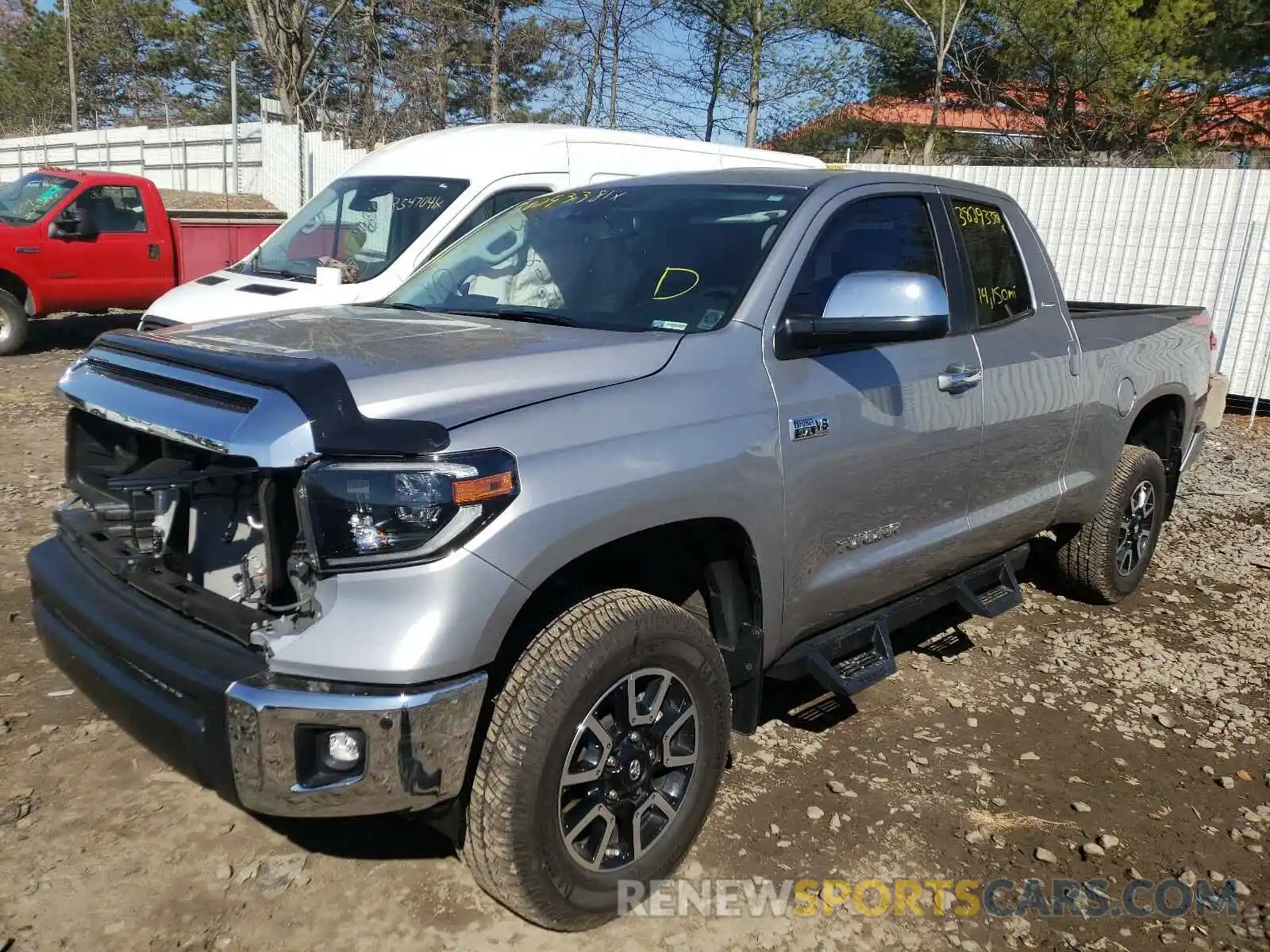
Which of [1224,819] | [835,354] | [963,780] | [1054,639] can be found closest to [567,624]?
[835,354]

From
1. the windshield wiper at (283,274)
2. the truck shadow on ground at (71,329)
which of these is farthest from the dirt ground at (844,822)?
the truck shadow on ground at (71,329)

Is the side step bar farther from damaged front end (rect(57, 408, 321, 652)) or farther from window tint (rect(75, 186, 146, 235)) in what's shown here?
window tint (rect(75, 186, 146, 235))

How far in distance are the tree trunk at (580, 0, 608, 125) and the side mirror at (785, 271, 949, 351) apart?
2008 cm

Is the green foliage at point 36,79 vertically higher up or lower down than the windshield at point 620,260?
higher up

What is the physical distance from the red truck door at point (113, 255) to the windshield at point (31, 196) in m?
0.25

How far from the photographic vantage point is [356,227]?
7867 mm

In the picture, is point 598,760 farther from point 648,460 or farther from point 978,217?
point 978,217

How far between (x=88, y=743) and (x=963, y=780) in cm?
296

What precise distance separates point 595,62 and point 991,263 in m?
19.5

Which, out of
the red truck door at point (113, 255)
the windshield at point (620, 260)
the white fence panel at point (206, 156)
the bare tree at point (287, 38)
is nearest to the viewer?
the windshield at point (620, 260)

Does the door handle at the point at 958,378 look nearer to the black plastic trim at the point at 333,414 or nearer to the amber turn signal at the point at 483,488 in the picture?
the amber turn signal at the point at 483,488

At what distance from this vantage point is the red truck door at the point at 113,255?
11250 mm

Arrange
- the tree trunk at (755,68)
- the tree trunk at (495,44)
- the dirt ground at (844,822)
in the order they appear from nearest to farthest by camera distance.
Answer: the dirt ground at (844,822), the tree trunk at (755,68), the tree trunk at (495,44)

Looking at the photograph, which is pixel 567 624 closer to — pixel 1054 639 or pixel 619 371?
pixel 619 371
